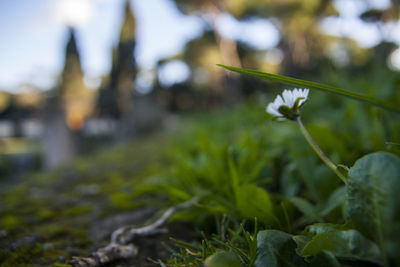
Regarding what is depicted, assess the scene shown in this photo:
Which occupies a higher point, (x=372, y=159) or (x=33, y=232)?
(x=372, y=159)

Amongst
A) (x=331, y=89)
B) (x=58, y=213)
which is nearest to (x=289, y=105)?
(x=331, y=89)

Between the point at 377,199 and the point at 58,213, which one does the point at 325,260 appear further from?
the point at 58,213

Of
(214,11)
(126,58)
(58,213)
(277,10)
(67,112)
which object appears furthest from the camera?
(126,58)

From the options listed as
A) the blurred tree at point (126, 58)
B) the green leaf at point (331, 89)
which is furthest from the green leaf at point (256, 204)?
the blurred tree at point (126, 58)

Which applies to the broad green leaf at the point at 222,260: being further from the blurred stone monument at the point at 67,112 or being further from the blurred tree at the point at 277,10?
the blurred stone monument at the point at 67,112

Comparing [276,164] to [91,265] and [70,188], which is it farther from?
[70,188]

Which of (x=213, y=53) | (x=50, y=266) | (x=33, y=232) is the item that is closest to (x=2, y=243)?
(x=33, y=232)
